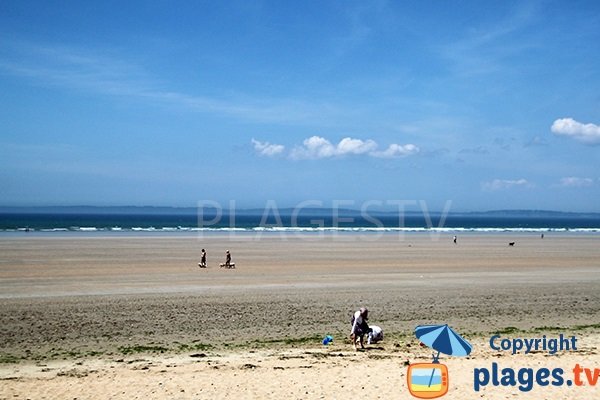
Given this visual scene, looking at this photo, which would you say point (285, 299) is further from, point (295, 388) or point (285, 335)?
point (295, 388)

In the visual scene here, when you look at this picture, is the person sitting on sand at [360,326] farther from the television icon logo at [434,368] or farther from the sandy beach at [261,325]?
the television icon logo at [434,368]

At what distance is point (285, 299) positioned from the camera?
68.1ft

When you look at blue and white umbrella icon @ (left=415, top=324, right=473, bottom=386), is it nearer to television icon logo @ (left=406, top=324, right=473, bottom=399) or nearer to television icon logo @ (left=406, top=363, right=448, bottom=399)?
television icon logo @ (left=406, top=324, right=473, bottom=399)

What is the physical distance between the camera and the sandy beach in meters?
10.6

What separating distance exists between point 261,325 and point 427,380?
21.4 feet

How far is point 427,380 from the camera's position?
11023 mm

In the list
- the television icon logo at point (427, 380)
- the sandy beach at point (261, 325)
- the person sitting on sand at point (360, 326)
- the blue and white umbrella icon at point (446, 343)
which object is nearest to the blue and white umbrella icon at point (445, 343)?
the blue and white umbrella icon at point (446, 343)

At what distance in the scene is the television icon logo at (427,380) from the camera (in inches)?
401

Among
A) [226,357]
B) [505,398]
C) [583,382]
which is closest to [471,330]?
[583,382]

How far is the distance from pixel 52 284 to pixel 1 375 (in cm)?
1391

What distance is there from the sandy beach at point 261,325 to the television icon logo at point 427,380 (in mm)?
219

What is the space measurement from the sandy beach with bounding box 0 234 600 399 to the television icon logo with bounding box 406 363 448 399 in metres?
0.22

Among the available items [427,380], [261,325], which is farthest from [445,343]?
[261,325]

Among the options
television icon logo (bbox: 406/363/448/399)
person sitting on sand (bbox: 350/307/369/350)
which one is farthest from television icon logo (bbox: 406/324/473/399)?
person sitting on sand (bbox: 350/307/369/350)
